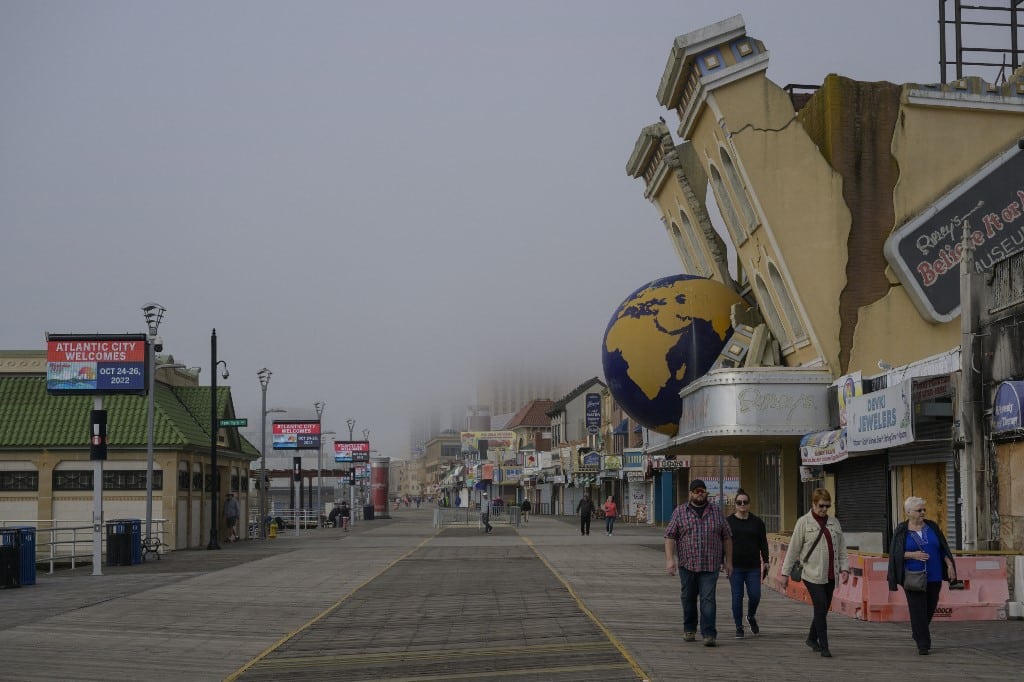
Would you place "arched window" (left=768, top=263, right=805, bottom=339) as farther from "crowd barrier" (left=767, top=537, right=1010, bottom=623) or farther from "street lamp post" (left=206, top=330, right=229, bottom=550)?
"street lamp post" (left=206, top=330, right=229, bottom=550)

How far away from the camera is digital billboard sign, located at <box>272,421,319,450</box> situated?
76.3 meters

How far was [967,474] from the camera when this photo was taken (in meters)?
19.4

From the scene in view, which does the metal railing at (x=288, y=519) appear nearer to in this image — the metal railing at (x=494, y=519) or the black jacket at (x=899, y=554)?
the metal railing at (x=494, y=519)

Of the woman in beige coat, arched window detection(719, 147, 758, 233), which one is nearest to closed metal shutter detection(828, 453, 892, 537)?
arched window detection(719, 147, 758, 233)

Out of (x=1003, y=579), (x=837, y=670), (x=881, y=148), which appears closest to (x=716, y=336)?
(x=881, y=148)

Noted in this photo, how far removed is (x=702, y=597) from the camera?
13.8m

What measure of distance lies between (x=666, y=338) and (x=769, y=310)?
9.72 feet

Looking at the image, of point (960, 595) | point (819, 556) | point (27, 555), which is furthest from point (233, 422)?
point (819, 556)

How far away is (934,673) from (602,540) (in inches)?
1398

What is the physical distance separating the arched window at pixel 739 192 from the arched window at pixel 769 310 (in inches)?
55.1

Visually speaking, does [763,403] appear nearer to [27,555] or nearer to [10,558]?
[27,555]

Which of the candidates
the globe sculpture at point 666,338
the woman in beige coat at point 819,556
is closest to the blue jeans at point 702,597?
the woman in beige coat at point 819,556

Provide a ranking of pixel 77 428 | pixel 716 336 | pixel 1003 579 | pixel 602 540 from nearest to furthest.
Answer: pixel 1003 579 < pixel 716 336 < pixel 77 428 < pixel 602 540

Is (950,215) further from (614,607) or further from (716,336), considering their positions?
(614,607)
